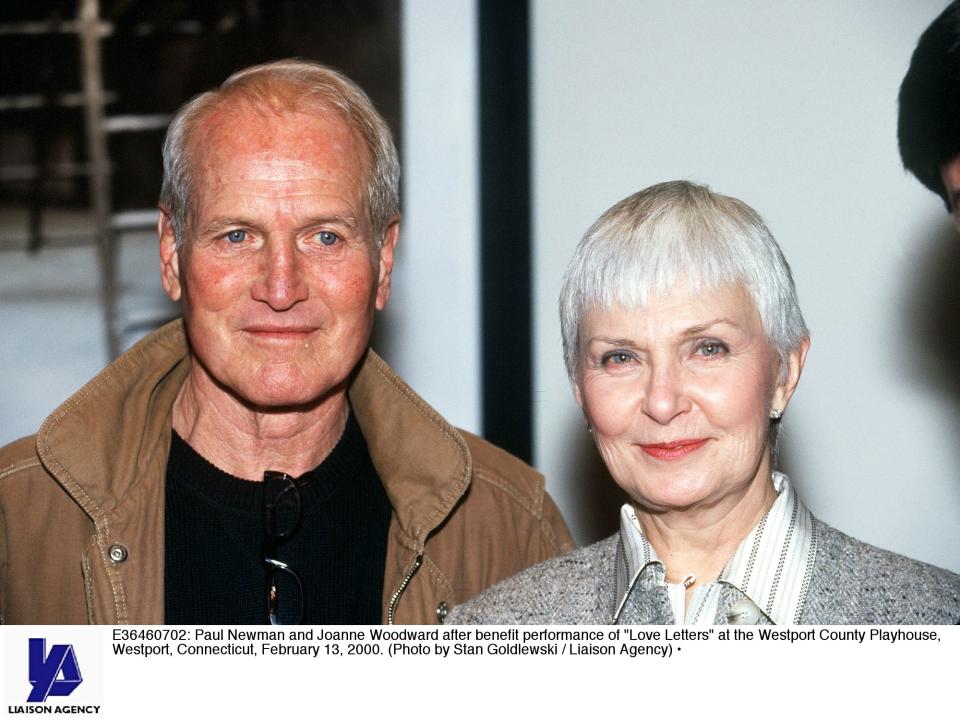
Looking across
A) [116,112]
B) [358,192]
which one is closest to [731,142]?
[358,192]

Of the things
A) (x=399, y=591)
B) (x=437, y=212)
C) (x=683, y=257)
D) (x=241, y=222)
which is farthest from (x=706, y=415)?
(x=437, y=212)

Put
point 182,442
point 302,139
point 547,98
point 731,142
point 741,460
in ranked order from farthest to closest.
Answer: point 547,98
point 731,142
point 182,442
point 302,139
point 741,460

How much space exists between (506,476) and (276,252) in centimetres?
61

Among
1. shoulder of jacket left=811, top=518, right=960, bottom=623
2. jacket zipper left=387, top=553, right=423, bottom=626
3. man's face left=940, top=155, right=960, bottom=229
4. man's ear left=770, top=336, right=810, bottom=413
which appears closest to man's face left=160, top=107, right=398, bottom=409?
jacket zipper left=387, top=553, right=423, bottom=626

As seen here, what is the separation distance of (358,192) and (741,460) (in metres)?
0.74

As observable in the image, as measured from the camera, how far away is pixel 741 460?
1.54m

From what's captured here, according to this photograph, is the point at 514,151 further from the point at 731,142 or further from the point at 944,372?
the point at 944,372

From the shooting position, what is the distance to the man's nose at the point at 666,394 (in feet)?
4.94

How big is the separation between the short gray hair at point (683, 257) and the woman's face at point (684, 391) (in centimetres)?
2

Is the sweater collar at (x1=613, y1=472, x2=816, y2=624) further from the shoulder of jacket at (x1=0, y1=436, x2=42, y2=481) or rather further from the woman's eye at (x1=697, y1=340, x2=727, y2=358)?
the shoulder of jacket at (x1=0, y1=436, x2=42, y2=481)

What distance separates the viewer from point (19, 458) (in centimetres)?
191

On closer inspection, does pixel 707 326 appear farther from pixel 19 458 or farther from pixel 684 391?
pixel 19 458

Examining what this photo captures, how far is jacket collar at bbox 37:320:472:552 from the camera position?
6.04 feet
